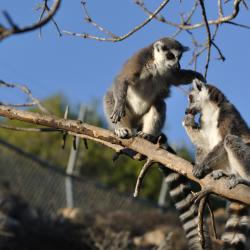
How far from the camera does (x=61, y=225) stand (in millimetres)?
13367

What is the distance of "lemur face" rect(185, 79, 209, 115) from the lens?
5770mm

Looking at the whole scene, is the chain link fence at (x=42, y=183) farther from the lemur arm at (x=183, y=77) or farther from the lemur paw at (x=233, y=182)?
the lemur paw at (x=233, y=182)

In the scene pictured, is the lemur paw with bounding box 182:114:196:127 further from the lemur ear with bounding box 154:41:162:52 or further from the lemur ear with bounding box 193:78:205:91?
the lemur ear with bounding box 154:41:162:52

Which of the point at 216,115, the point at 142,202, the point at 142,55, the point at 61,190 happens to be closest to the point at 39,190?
the point at 61,190

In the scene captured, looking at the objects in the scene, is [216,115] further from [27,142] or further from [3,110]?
[27,142]

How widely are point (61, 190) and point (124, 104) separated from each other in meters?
10.0

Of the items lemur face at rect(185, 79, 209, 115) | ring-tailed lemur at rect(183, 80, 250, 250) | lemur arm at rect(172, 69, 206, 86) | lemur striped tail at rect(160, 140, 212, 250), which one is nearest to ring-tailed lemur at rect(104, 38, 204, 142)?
lemur arm at rect(172, 69, 206, 86)

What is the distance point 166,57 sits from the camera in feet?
21.3

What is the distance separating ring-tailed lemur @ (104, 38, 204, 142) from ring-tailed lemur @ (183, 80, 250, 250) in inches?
14.6

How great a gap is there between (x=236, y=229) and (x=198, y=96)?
62.7 inches

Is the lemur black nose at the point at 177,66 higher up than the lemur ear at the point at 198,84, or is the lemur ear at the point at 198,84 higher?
the lemur black nose at the point at 177,66

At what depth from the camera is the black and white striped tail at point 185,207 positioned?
15.6 feet

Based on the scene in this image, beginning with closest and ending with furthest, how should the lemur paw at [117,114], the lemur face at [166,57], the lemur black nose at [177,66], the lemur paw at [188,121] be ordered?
the lemur paw at [188,121]
the lemur paw at [117,114]
the lemur black nose at [177,66]
the lemur face at [166,57]

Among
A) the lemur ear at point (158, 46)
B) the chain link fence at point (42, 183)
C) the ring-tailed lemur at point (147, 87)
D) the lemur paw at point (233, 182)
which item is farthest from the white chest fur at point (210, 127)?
the chain link fence at point (42, 183)
